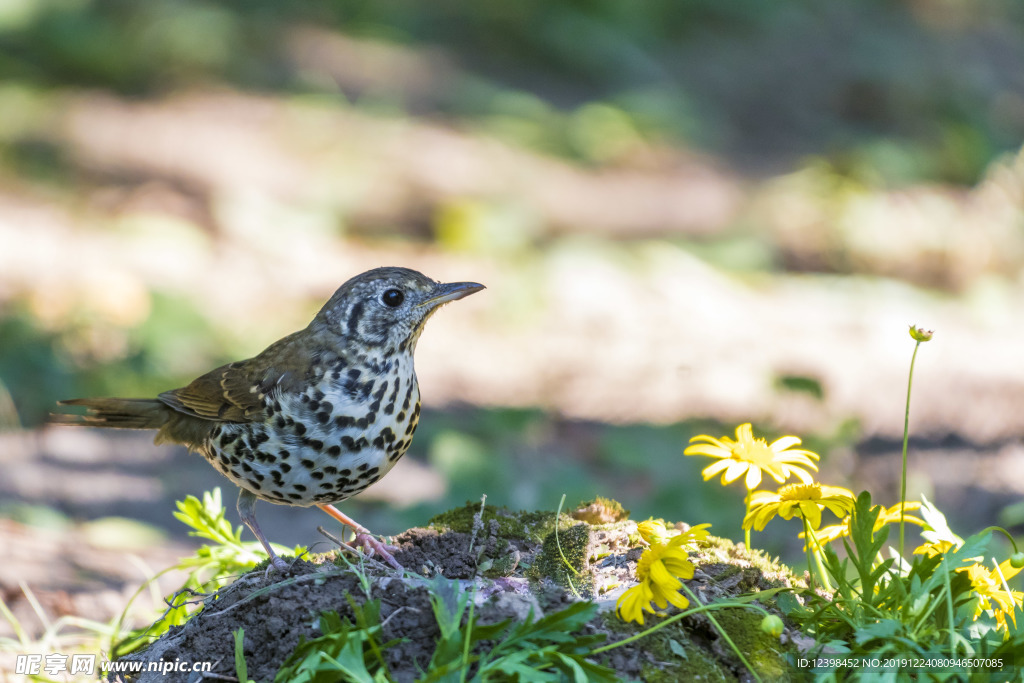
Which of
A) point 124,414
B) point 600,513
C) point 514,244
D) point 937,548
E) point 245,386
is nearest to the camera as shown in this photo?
point 937,548

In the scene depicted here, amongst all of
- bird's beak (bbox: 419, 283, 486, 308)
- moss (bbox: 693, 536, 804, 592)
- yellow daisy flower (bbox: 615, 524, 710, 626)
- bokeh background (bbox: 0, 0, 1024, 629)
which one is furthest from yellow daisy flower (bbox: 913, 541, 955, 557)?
bokeh background (bbox: 0, 0, 1024, 629)

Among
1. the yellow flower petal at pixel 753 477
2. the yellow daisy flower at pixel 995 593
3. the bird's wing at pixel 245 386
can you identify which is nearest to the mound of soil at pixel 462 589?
the yellow flower petal at pixel 753 477

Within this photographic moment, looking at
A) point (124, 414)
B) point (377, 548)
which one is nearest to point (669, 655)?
point (377, 548)

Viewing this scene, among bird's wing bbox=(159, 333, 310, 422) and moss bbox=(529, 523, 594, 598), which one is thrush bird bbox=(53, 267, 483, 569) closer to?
bird's wing bbox=(159, 333, 310, 422)

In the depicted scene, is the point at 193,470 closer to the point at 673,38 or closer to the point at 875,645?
the point at 875,645

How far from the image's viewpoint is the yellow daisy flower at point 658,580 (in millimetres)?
2311

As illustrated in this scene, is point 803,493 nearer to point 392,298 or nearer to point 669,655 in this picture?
point 669,655

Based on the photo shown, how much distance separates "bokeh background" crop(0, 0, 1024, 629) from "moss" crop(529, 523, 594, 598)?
1609 millimetres

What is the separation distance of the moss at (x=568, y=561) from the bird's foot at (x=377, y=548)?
41 cm

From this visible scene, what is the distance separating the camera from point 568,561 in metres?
2.82

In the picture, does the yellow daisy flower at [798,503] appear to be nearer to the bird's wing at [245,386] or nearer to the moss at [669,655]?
the moss at [669,655]

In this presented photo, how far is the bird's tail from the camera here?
405 centimetres

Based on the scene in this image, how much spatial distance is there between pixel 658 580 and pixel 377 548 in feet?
3.01

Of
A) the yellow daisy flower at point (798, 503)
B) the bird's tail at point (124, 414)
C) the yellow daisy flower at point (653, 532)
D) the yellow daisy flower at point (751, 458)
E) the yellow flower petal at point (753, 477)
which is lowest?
the yellow daisy flower at point (653, 532)
